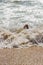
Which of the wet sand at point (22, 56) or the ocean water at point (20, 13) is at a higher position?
the wet sand at point (22, 56)

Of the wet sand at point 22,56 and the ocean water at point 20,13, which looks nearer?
the wet sand at point 22,56

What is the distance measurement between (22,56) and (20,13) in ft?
7.45

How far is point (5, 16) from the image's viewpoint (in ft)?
15.6

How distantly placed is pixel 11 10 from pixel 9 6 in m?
0.39

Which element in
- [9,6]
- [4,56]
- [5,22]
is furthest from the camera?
[9,6]

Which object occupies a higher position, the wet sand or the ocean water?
the wet sand

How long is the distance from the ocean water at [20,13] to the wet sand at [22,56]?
1240 mm

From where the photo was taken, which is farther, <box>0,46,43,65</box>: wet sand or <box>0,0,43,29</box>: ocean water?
<box>0,0,43,29</box>: ocean water

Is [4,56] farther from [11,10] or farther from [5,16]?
[11,10]

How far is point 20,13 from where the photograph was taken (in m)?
4.98

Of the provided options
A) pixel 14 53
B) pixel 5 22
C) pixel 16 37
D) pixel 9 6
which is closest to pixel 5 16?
pixel 5 22

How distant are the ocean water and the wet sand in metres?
1.24

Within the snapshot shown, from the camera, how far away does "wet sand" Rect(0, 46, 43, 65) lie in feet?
8.78

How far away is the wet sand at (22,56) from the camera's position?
2.68 metres
